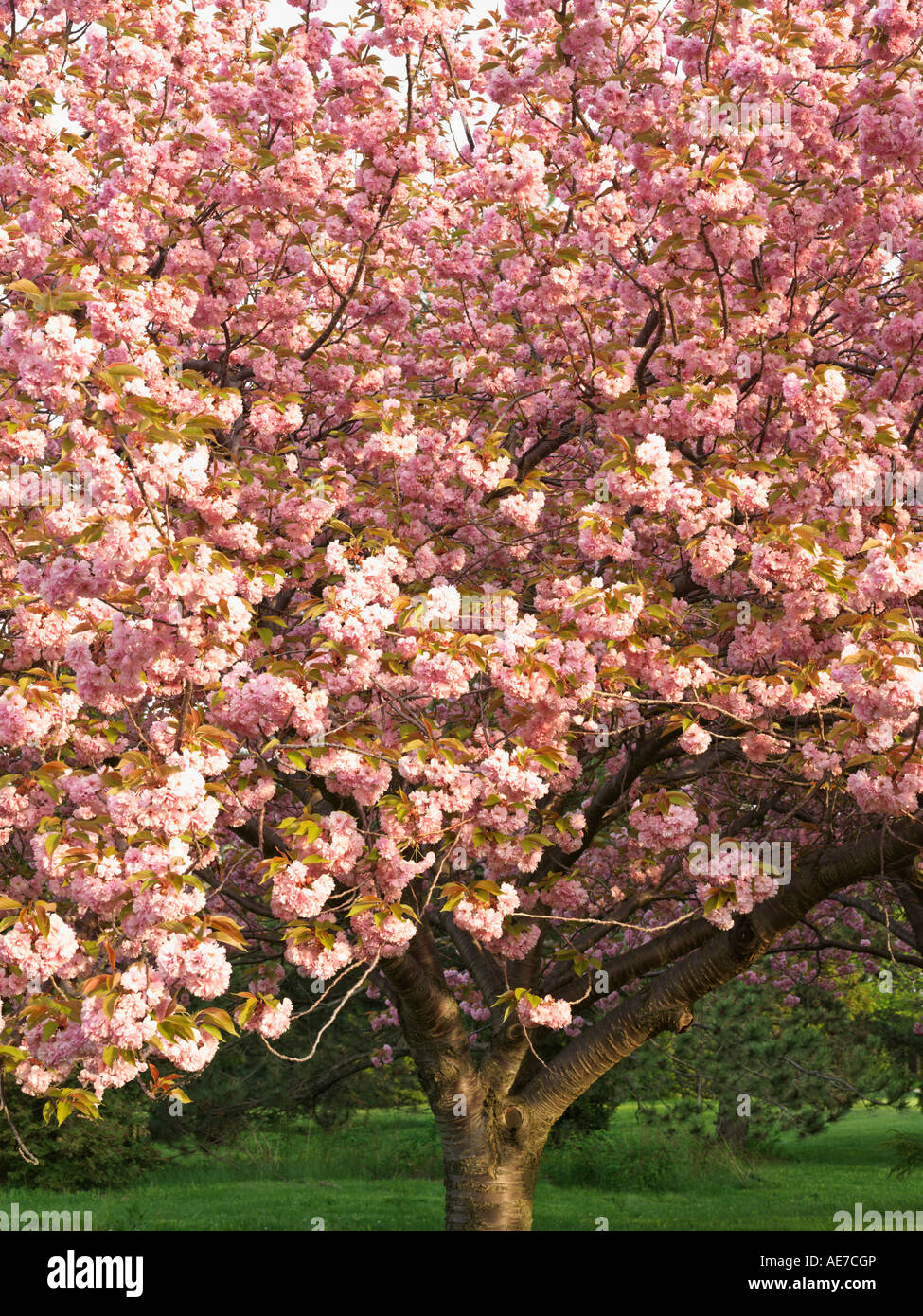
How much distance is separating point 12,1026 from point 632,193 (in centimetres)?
530

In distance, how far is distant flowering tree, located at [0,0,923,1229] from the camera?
15.1 ft

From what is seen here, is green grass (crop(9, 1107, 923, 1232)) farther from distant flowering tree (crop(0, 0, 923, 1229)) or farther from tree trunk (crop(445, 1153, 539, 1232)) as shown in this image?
distant flowering tree (crop(0, 0, 923, 1229))

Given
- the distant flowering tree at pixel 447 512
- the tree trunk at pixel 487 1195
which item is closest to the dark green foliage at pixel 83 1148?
the tree trunk at pixel 487 1195

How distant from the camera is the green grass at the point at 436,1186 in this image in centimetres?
1266

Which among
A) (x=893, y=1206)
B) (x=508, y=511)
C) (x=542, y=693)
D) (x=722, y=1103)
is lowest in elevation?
(x=893, y=1206)

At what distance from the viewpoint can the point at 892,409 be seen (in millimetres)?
5883

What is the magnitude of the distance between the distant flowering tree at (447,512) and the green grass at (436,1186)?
19.6ft

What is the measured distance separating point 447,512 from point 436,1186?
37.0ft

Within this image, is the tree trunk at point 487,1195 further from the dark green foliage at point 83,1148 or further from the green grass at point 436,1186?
the dark green foliage at point 83,1148

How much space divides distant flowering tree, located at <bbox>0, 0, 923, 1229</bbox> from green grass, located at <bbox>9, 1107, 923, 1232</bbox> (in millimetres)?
5982

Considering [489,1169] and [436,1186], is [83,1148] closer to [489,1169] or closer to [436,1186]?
[436,1186]

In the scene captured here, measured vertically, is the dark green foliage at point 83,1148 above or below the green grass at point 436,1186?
above
